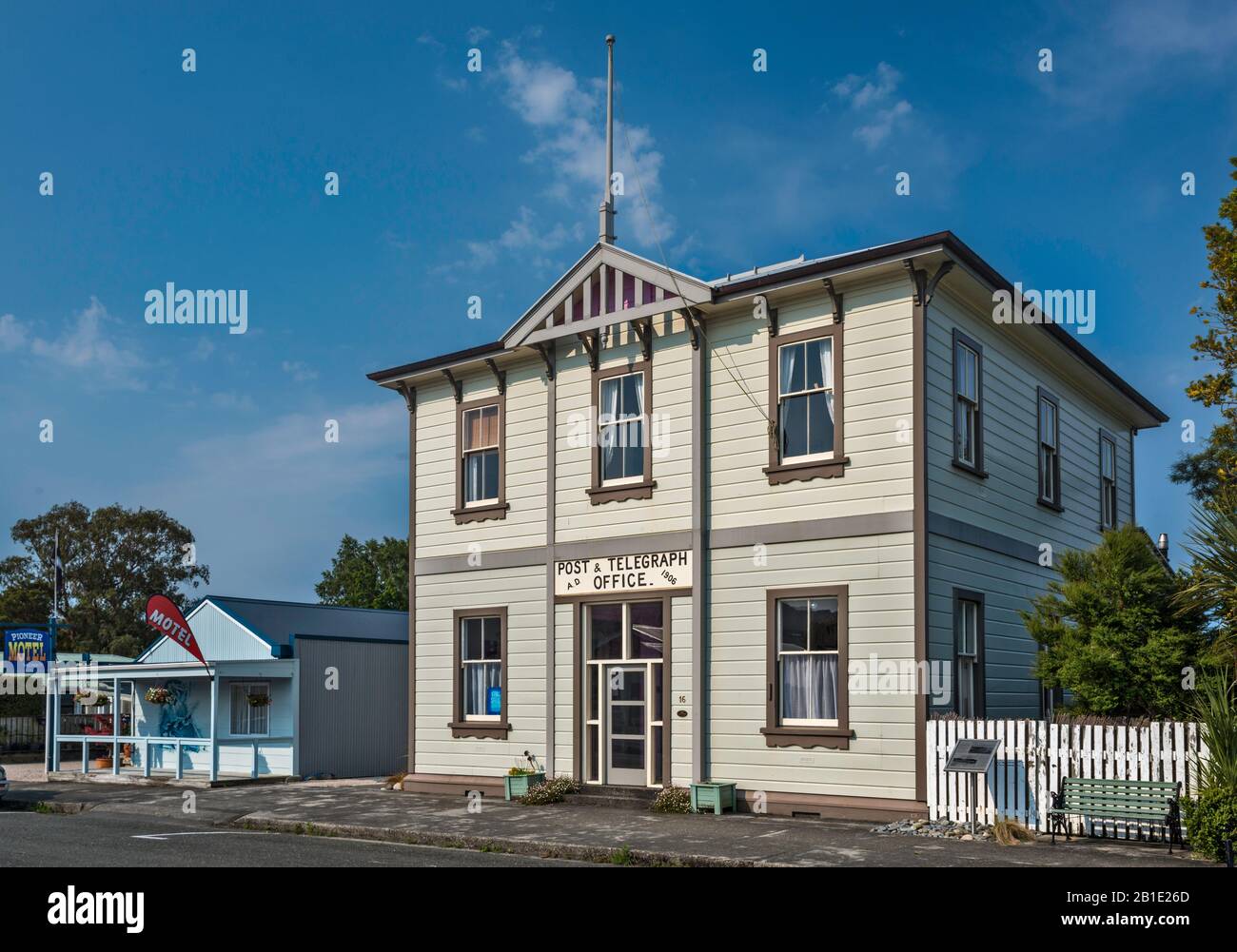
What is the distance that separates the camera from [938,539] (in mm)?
17688

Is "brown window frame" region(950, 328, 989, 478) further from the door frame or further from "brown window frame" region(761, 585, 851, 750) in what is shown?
the door frame

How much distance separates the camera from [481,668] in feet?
73.0

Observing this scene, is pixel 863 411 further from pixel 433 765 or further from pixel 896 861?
pixel 433 765

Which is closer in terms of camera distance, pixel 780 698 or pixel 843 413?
pixel 843 413

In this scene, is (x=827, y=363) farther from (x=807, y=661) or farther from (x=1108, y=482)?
(x=1108, y=482)

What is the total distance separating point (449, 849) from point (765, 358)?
8399mm

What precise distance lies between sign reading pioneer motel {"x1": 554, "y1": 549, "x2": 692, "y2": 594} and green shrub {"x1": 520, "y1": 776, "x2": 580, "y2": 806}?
10.1 ft

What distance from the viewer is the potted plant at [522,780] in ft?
67.3

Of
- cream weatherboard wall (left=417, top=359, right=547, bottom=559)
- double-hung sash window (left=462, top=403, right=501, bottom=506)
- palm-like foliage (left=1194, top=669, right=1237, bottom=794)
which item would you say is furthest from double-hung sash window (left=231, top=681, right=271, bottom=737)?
palm-like foliage (left=1194, top=669, right=1237, bottom=794)

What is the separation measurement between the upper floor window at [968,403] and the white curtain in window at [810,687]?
3592 millimetres

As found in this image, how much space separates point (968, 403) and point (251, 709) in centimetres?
1790

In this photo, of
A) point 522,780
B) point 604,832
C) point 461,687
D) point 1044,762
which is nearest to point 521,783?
point 522,780

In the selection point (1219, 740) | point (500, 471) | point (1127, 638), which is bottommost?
point (1219, 740)

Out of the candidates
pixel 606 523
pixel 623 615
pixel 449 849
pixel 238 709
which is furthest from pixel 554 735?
pixel 238 709
